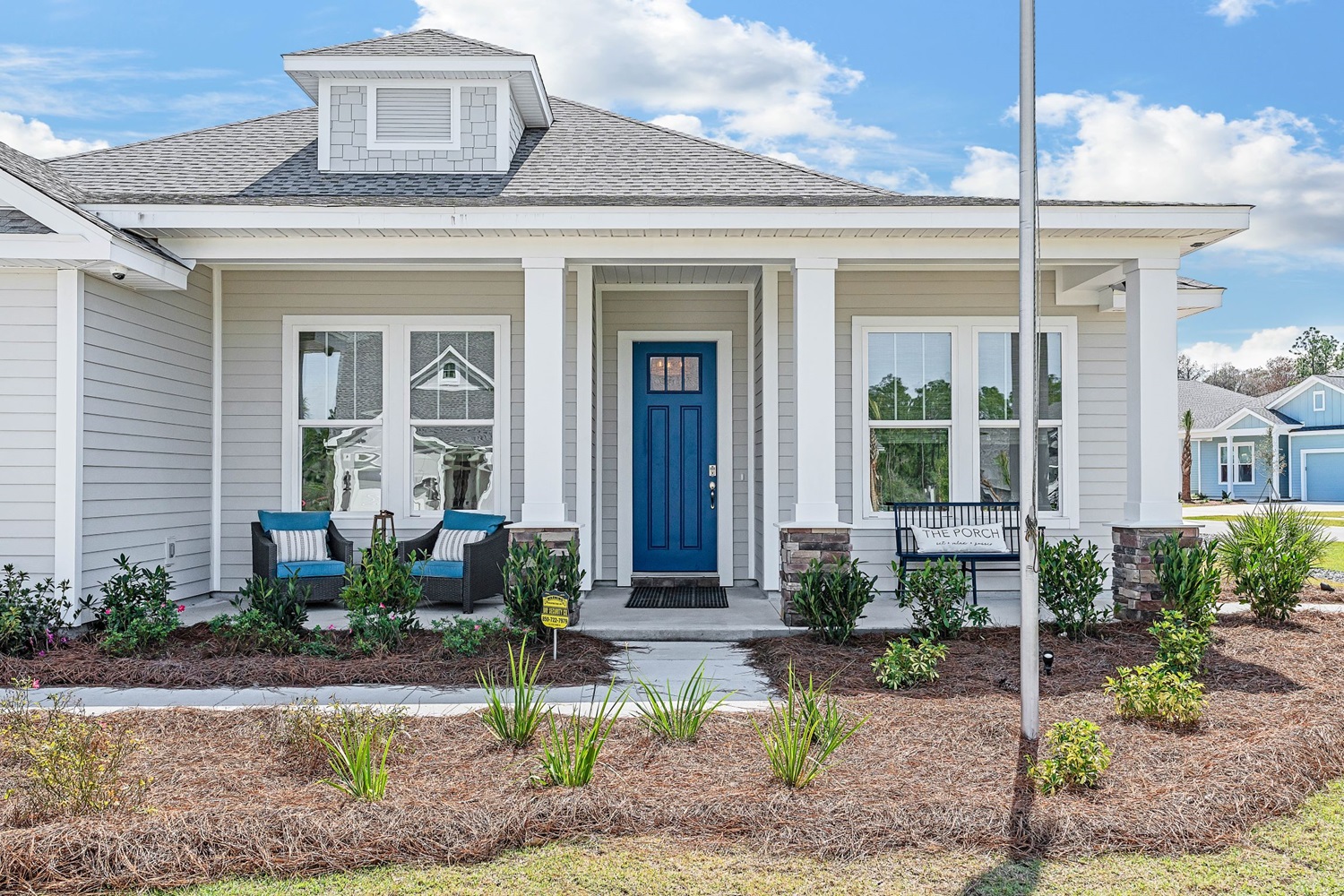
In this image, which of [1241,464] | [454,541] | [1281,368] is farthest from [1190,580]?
[1281,368]

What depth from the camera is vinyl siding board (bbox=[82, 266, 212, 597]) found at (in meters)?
6.45

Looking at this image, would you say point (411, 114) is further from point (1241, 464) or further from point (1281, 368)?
point (1281, 368)

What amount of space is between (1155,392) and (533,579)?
450 centimetres

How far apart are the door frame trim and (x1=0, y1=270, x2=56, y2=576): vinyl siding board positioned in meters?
4.37

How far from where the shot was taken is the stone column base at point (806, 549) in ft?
21.4

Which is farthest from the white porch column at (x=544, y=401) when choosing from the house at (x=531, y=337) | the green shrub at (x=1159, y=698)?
the green shrub at (x=1159, y=698)

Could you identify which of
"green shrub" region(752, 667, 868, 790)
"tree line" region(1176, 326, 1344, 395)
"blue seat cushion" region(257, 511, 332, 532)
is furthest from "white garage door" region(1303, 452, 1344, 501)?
"green shrub" region(752, 667, 868, 790)

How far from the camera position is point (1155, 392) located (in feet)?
22.2

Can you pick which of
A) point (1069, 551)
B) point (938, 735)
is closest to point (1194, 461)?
point (1069, 551)

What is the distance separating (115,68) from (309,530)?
8242 mm

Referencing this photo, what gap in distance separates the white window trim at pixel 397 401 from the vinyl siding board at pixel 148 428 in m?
0.64

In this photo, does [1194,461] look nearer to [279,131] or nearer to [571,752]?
[279,131]

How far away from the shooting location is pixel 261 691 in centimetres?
499

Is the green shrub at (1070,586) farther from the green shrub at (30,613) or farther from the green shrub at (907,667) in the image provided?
the green shrub at (30,613)
